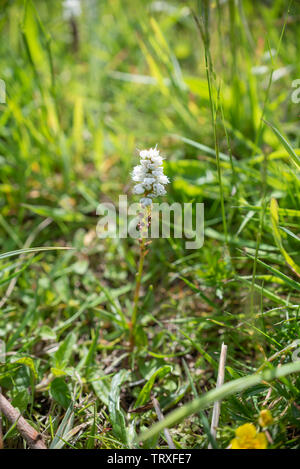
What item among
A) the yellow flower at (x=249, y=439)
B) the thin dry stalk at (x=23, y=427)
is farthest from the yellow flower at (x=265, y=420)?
the thin dry stalk at (x=23, y=427)

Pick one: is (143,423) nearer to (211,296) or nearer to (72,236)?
(211,296)

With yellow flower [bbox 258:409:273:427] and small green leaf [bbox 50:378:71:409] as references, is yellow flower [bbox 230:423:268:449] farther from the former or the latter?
small green leaf [bbox 50:378:71:409]

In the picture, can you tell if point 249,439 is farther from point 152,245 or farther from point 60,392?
point 152,245

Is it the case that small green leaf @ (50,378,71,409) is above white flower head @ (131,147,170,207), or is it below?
below

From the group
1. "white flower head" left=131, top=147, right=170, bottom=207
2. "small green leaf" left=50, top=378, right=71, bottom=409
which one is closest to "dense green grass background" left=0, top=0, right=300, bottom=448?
"small green leaf" left=50, top=378, right=71, bottom=409

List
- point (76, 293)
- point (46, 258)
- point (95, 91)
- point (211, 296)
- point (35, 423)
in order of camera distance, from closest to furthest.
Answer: point (35, 423) < point (211, 296) < point (76, 293) < point (46, 258) < point (95, 91)

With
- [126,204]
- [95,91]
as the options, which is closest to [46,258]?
[126,204]

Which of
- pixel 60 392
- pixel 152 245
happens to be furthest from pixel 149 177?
pixel 60 392
